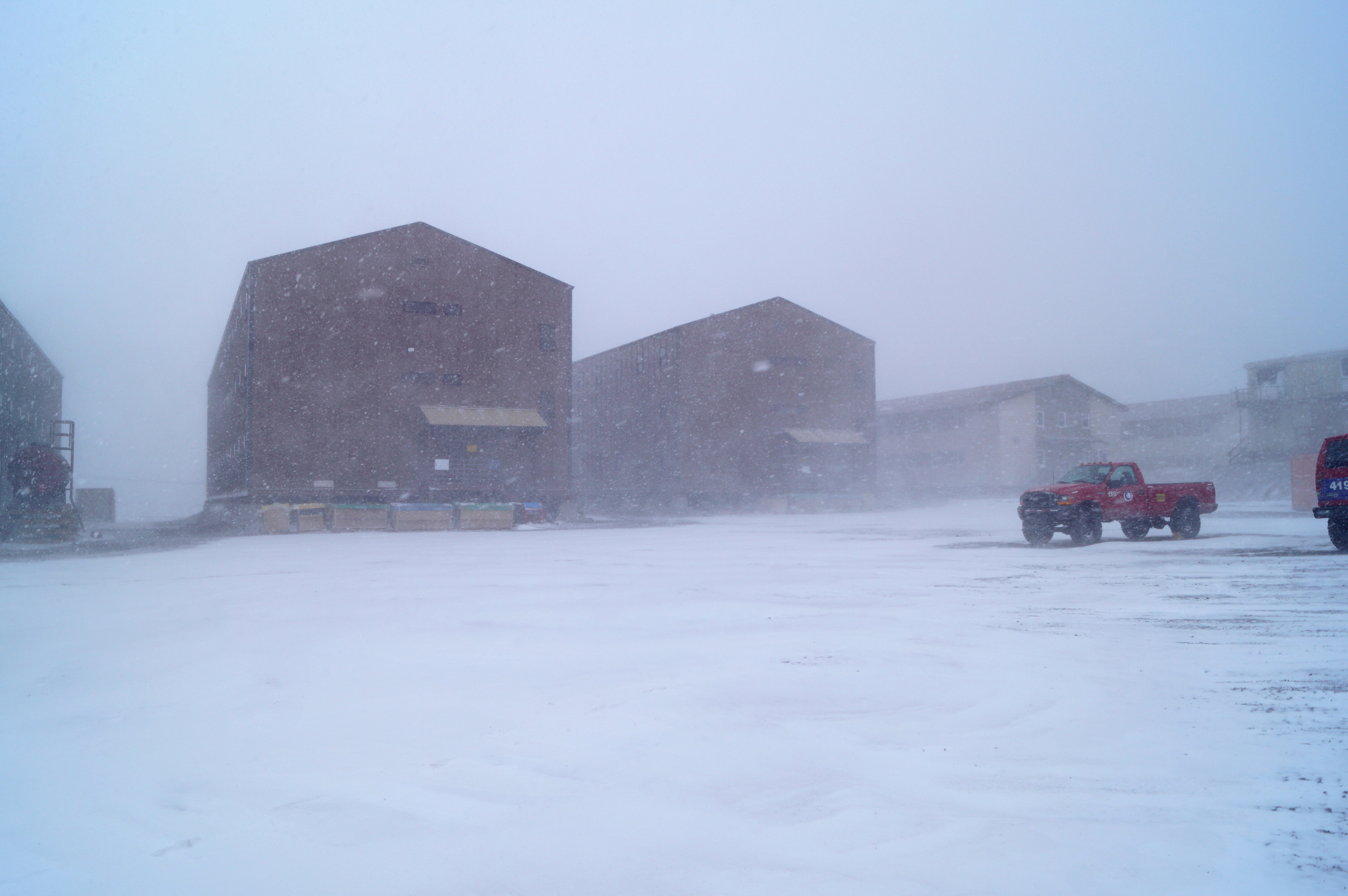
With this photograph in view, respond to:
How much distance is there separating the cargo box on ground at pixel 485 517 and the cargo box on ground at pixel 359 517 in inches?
90.8

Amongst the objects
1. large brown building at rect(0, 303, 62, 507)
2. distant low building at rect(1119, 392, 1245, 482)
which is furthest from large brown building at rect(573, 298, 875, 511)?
distant low building at rect(1119, 392, 1245, 482)

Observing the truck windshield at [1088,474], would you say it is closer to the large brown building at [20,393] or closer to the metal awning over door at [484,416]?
the metal awning over door at [484,416]

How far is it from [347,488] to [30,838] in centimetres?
2333

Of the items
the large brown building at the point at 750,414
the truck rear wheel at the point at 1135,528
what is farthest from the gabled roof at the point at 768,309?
the truck rear wheel at the point at 1135,528

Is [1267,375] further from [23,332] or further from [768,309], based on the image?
[23,332]

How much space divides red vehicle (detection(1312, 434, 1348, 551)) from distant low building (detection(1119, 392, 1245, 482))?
38750 millimetres

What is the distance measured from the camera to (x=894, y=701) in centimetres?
480

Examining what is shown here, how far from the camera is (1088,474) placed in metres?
17.5

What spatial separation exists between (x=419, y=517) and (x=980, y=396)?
33372mm

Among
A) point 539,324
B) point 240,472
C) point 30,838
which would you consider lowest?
point 30,838

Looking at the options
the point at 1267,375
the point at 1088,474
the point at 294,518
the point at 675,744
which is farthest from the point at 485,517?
the point at 1267,375

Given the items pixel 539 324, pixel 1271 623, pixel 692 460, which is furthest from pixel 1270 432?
pixel 1271 623

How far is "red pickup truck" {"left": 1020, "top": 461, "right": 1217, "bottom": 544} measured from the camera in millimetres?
15945

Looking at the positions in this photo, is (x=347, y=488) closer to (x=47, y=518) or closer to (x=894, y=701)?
(x=47, y=518)
